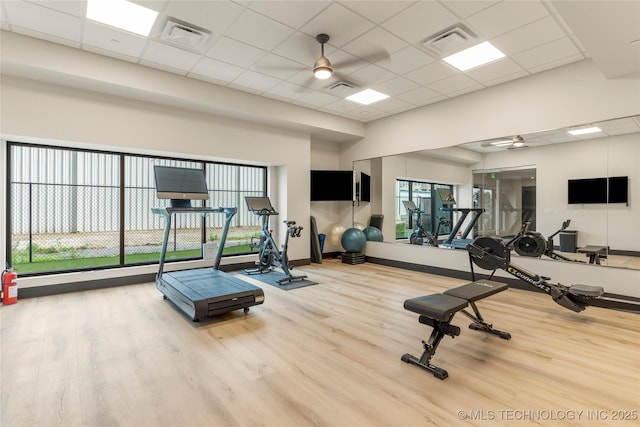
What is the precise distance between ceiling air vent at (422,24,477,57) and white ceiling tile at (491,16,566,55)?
339 millimetres

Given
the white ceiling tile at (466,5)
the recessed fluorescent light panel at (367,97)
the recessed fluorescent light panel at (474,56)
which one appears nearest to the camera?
the white ceiling tile at (466,5)

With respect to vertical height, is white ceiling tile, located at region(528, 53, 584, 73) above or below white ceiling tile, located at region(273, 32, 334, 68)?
below

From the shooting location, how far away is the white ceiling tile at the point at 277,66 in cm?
450

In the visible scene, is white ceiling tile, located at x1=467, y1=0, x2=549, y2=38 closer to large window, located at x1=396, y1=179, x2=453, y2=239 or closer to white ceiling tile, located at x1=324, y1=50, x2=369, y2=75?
white ceiling tile, located at x1=324, y1=50, x2=369, y2=75

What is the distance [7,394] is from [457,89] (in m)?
6.68

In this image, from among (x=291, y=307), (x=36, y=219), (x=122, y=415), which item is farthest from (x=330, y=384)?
(x=36, y=219)

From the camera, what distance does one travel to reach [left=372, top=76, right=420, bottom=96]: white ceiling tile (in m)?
5.21

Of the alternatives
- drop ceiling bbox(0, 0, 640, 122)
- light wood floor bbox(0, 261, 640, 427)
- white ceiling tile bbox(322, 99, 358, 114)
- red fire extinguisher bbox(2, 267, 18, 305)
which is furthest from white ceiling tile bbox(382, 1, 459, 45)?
red fire extinguisher bbox(2, 267, 18, 305)

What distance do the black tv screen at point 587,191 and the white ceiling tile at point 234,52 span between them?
16.3 feet

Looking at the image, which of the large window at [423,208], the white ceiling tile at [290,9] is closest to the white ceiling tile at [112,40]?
the white ceiling tile at [290,9]

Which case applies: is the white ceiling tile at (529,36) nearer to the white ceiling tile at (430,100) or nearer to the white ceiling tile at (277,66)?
the white ceiling tile at (430,100)

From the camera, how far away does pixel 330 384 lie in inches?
→ 91.0

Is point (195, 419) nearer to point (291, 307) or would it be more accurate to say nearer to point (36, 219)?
point (291, 307)

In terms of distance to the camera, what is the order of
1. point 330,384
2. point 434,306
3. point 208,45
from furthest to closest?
point 208,45 < point 434,306 < point 330,384
